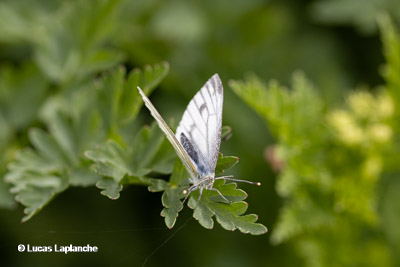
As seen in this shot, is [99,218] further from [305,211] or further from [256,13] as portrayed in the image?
[256,13]

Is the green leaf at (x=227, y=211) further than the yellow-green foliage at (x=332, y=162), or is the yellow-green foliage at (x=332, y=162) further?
the yellow-green foliage at (x=332, y=162)

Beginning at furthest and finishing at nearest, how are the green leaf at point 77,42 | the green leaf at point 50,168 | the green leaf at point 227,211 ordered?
the green leaf at point 77,42
the green leaf at point 50,168
the green leaf at point 227,211

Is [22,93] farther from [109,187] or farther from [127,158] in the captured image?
[109,187]

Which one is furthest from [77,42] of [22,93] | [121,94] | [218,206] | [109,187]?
[218,206]

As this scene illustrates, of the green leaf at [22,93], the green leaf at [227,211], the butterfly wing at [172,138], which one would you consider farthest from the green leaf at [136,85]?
the green leaf at [22,93]

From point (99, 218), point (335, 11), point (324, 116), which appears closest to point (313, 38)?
point (335, 11)

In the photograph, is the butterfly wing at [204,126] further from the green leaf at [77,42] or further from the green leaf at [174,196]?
the green leaf at [77,42]
